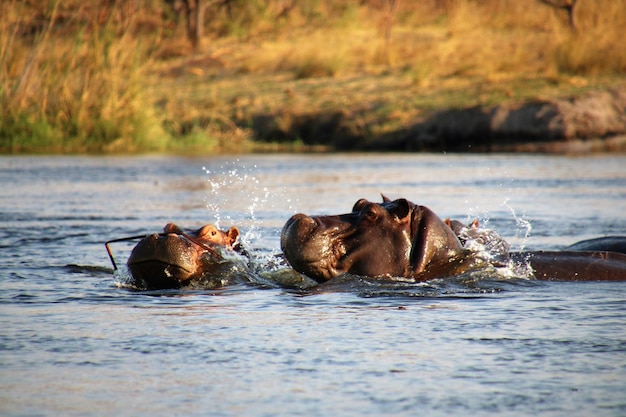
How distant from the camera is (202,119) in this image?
1912 cm

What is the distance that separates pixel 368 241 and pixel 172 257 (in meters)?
0.88

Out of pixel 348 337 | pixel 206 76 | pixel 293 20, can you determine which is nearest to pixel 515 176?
pixel 348 337

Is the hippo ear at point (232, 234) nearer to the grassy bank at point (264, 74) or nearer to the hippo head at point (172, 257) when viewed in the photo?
the hippo head at point (172, 257)

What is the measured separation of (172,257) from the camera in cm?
496

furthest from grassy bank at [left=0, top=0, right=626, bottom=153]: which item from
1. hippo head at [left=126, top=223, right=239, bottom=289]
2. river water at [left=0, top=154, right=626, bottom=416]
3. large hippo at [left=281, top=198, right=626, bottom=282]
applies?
large hippo at [left=281, top=198, right=626, bottom=282]

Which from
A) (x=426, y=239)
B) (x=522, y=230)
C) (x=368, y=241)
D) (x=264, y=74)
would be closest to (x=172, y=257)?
(x=368, y=241)

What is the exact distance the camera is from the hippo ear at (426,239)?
494 centimetres

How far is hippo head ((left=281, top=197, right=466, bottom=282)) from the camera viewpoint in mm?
4734

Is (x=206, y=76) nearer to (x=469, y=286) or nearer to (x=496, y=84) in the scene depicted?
(x=496, y=84)

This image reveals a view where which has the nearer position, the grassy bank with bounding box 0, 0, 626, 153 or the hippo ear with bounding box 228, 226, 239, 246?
the hippo ear with bounding box 228, 226, 239, 246

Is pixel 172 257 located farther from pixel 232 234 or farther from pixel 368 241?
pixel 368 241

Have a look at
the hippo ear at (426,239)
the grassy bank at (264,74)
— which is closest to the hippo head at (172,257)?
the hippo ear at (426,239)

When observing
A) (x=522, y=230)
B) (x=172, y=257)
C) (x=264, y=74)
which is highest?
(x=264, y=74)

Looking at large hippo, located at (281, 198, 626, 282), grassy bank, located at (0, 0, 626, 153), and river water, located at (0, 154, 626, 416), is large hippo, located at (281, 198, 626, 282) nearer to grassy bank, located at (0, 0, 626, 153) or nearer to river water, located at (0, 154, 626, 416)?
river water, located at (0, 154, 626, 416)
